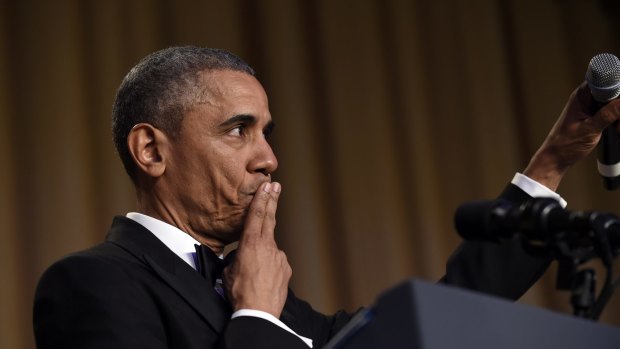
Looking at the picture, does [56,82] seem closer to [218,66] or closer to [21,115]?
[21,115]

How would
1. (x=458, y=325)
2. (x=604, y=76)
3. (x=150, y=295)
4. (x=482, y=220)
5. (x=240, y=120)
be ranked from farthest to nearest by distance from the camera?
(x=240, y=120) → (x=150, y=295) → (x=604, y=76) → (x=482, y=220) → (x=458, y=325)

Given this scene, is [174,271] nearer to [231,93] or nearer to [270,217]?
[270,217]

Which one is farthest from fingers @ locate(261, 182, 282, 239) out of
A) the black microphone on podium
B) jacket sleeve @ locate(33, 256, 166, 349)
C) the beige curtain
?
the beige curtain

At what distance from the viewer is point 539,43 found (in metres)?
3.63

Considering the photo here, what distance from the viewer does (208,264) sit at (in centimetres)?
175

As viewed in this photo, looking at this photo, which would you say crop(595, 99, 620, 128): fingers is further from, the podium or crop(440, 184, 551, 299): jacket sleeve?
the podium

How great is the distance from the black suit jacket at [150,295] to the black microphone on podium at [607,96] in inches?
7.3

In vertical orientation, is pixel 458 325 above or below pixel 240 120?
below

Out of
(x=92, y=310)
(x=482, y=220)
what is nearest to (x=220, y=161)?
(x=92, y=310)

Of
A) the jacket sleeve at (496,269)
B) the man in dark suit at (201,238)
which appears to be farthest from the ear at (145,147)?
the jacket sleeve at (496,269)

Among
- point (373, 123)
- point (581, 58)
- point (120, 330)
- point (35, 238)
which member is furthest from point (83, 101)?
point (581, 58)

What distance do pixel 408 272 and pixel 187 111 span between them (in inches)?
61.0

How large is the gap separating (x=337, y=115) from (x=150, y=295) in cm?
171

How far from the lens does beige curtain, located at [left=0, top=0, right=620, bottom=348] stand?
2.82m
